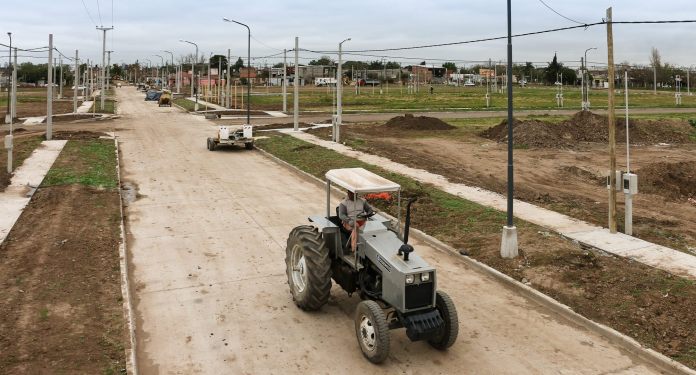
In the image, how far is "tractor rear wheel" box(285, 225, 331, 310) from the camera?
823 centimetres

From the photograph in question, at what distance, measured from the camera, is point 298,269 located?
9.00m

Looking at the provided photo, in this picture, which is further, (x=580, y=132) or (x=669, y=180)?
(x=580, y=132)

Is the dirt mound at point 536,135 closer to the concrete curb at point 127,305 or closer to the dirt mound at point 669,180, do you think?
the dirt mound at point 669,180

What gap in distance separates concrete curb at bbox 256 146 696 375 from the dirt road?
6.3 inches

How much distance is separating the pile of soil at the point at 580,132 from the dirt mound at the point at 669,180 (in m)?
8.66

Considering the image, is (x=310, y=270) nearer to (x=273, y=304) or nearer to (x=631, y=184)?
(x=273, y=304)

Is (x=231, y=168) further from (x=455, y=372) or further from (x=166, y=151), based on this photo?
(x=455, y=372)

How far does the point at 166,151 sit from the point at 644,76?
13936 cm

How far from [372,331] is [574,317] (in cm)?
364

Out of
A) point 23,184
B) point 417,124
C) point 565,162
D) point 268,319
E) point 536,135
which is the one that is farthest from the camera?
point 417,124

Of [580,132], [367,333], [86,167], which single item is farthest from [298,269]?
[580,132]

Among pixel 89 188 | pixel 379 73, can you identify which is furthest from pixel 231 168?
pixel 379 73

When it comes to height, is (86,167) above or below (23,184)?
above

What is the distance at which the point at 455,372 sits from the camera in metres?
7.09
